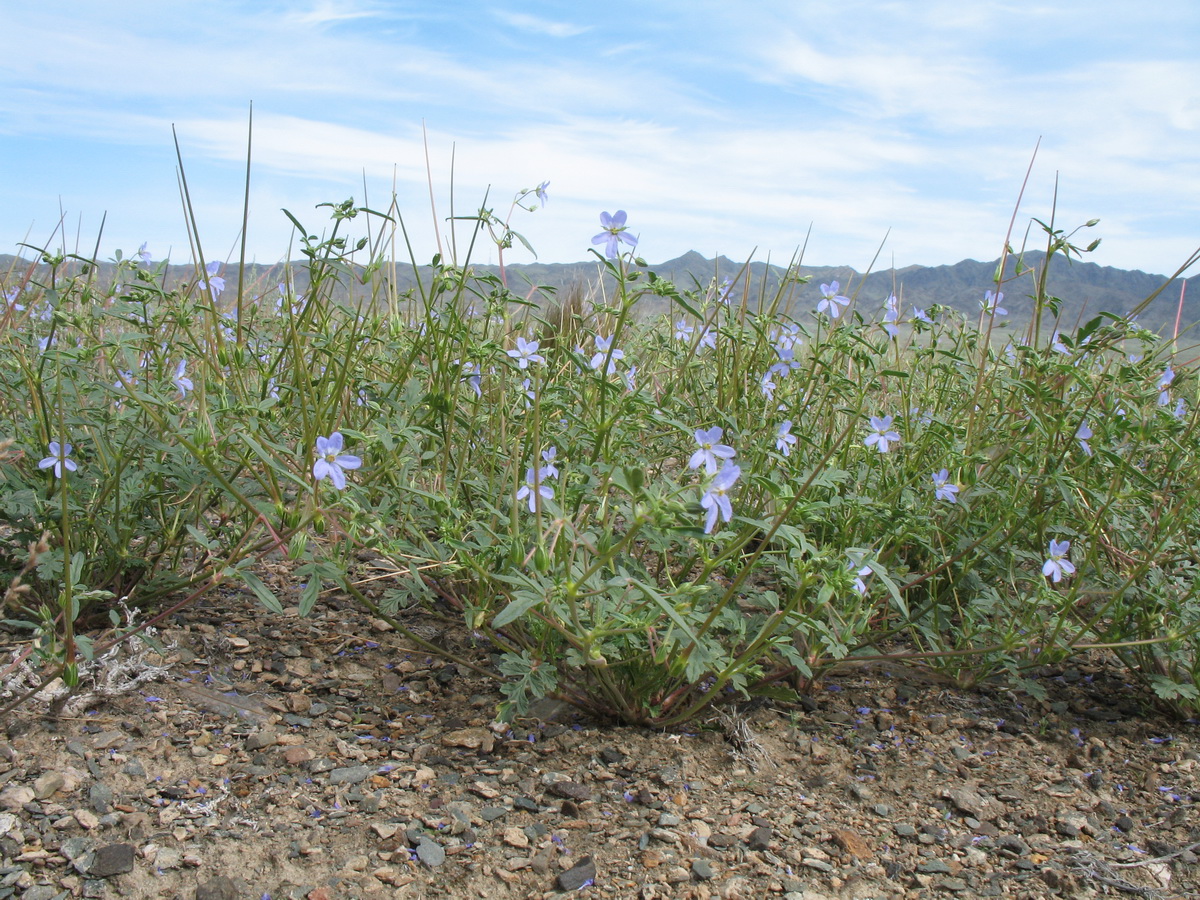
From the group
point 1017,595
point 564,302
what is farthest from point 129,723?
point 564,302

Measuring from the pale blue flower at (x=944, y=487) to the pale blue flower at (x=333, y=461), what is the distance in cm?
138

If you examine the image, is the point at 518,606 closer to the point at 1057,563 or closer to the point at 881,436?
the point at 881,436

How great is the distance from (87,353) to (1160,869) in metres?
2.52

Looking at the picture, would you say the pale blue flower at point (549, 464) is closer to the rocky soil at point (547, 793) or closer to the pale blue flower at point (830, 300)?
the rocky soil at point (547, 793)

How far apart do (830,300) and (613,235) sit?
1.27 meters

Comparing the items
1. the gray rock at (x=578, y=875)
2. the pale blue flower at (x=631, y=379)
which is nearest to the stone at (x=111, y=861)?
the gray rock at (x=578, y=875)

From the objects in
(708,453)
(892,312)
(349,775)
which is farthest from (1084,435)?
(349,775)

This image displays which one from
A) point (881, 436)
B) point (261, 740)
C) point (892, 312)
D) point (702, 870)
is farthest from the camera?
point (892, 312)

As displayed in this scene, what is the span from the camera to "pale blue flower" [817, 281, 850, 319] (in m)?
2.86

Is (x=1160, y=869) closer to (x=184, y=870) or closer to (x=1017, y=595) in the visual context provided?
(x=1017, y=595)

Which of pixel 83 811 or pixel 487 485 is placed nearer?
pixel 83 811

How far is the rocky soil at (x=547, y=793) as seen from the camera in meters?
1.55

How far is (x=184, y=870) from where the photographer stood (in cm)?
152

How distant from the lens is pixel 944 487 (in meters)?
2.18
